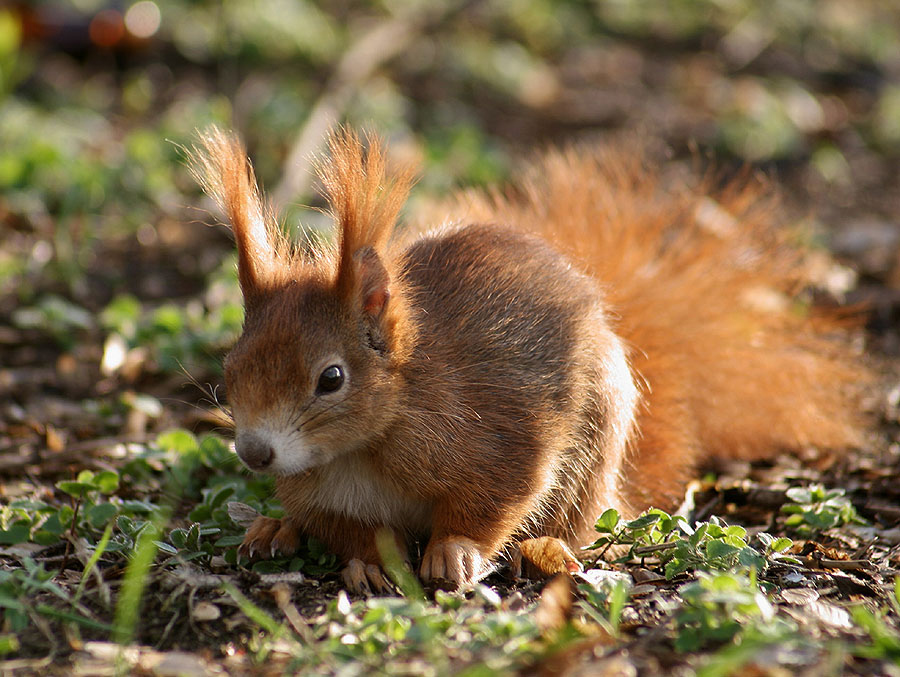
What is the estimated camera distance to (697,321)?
350cm

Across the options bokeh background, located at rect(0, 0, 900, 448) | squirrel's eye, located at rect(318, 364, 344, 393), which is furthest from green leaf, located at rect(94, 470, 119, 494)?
squirrel's eye, located at rect(318, 364, 344, 393)

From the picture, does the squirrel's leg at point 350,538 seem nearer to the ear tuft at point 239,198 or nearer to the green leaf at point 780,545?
the ear tuft at point 239,198

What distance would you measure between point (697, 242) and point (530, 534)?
4.69 feet

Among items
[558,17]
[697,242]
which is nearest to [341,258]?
[697,242]

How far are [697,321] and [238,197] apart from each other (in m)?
1.68

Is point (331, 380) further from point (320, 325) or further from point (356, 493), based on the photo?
point (356, 493)

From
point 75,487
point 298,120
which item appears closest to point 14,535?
point 75,487

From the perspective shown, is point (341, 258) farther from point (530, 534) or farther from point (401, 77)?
point (401, 77)

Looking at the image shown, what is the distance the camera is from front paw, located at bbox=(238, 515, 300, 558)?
2.78 meters

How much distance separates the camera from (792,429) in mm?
3539

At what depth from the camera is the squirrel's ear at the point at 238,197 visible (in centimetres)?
263

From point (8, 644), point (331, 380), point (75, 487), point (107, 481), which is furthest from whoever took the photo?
point (107, 481)

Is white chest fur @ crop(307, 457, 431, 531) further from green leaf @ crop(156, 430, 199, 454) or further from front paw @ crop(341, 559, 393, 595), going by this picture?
green leaf @ crop(156, 430, 199, 454)

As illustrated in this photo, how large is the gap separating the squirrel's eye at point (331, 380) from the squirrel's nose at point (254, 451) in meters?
0.20
